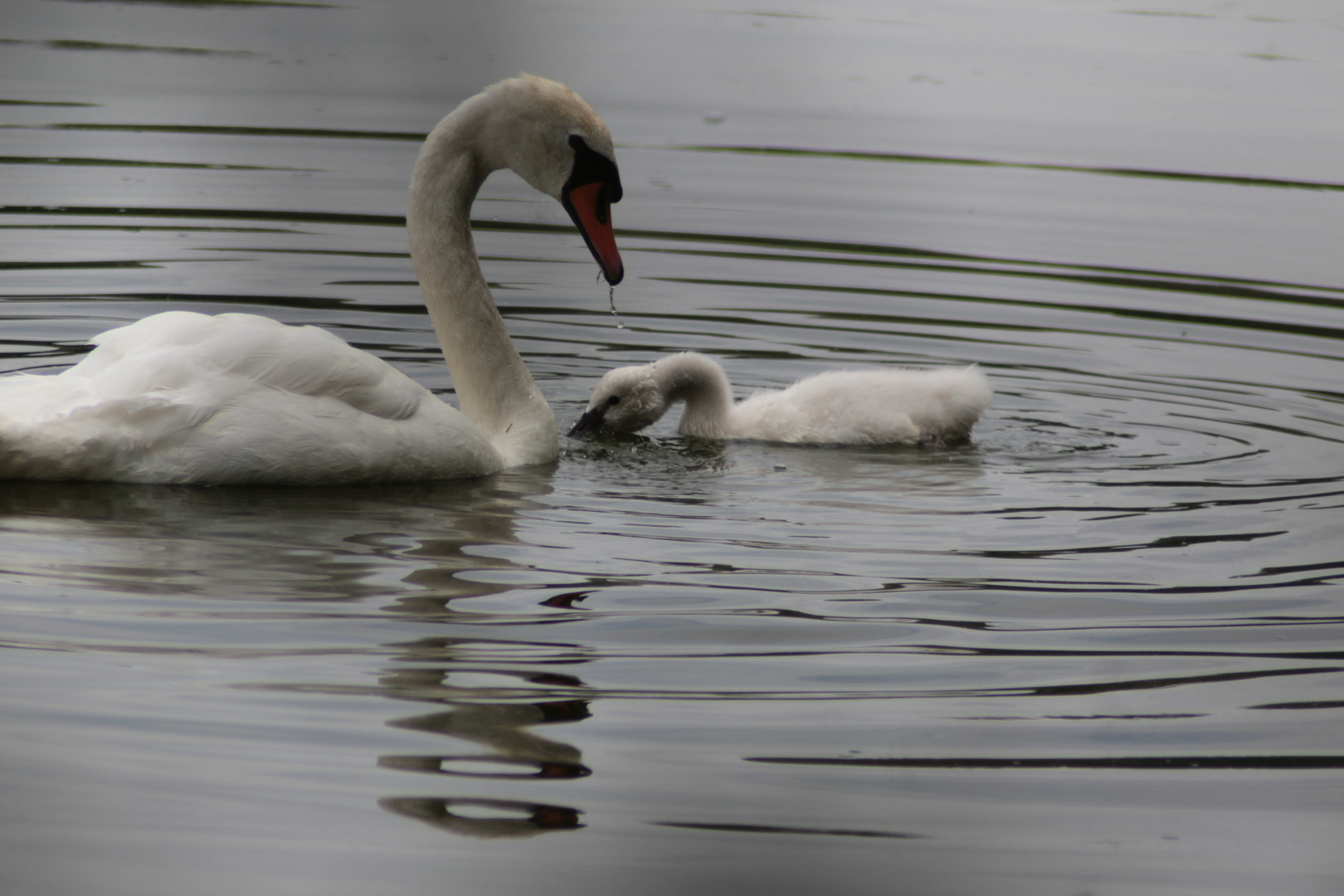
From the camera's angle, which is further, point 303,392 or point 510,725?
point 303,392

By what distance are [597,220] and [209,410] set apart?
5.30 feet

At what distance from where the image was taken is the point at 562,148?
610 centimetres

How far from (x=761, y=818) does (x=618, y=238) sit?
7326 millimetres

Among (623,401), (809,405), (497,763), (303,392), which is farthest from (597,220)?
(497,763)

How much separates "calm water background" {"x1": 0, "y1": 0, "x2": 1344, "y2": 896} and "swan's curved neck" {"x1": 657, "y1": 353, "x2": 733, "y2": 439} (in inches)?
5.1

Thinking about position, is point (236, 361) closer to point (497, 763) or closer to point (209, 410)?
point (209, 410)

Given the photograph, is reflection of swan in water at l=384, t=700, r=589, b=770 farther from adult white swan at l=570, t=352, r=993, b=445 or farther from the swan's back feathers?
adult white swan at l=570, t=352, r=993, b=445

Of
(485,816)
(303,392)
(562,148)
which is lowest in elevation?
(485,816)

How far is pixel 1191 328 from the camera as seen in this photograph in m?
8.77

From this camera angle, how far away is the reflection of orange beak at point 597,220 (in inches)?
242

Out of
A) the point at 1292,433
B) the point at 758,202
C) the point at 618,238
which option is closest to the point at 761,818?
the point at 1292,433

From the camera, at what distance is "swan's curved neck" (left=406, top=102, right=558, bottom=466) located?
6.21m

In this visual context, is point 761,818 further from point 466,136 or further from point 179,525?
point 466,136

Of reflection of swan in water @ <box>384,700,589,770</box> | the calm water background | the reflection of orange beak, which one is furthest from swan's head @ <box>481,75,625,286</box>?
reflection of swan in water @ <box>384,700,589,770</box>
